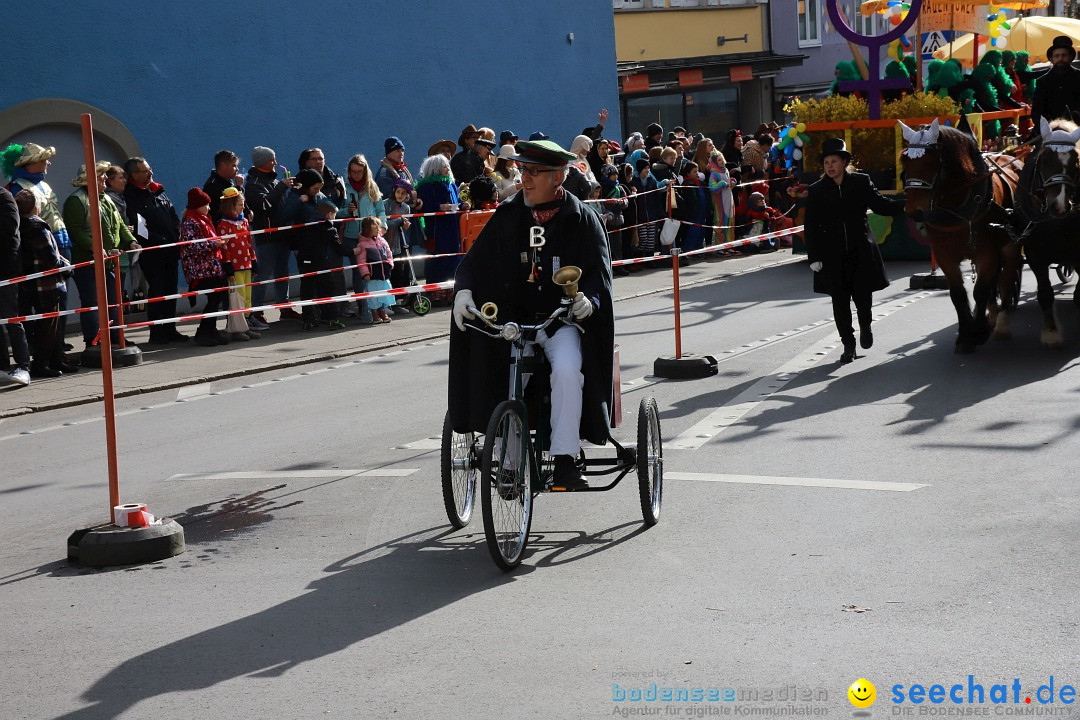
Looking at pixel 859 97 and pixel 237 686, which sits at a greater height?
pixel 859 97

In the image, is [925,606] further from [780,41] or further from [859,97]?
[780,41]

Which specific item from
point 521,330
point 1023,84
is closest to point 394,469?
point 521,330

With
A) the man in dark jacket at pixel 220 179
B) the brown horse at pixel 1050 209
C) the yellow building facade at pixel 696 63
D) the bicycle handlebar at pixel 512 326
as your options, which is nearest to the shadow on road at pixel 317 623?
the bicycle handlebar at pixel 512 326

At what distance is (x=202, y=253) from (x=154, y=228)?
56 cm

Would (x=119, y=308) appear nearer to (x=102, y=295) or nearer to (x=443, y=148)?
(x=443, y=148)

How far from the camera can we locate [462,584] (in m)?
6.47

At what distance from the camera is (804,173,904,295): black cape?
40.2 feet

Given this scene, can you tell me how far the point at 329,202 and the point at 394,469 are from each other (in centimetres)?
777

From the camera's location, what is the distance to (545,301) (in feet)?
23.4

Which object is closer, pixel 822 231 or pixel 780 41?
pixel 822 231

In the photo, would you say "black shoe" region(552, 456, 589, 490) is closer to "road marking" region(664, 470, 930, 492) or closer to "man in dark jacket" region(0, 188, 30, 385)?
"road marking" region(664, 470, 930, 492)

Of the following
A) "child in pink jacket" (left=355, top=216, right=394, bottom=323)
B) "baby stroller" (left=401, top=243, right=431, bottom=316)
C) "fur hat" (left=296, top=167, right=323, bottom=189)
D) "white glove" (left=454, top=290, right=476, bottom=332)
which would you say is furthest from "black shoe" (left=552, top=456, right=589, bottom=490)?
"baby stroller" (left=401, top=243, right=431, bottom=316)

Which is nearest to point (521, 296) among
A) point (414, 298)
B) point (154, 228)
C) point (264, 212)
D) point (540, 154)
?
point (540, 154)

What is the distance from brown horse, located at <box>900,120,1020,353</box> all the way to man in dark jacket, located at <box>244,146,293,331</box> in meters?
7.37
